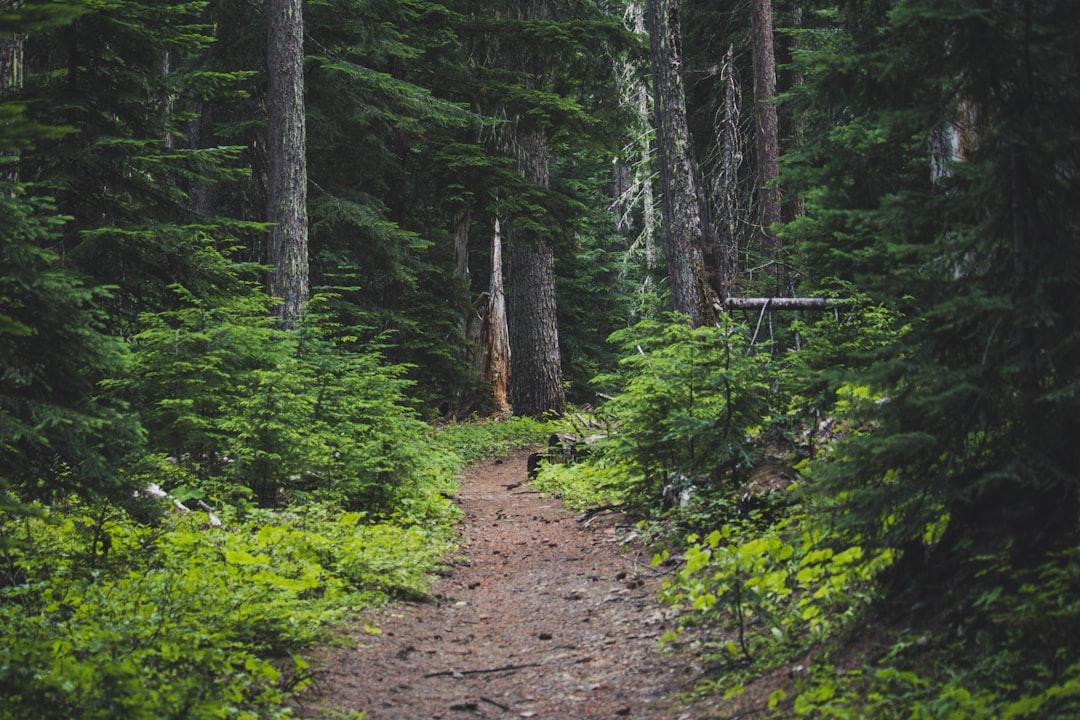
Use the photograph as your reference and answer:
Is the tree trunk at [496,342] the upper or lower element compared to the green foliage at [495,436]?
upper

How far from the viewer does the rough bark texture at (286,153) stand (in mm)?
12719

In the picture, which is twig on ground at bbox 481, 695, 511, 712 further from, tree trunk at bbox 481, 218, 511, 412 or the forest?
tree trunk at bbox 481, 218, 511, 412

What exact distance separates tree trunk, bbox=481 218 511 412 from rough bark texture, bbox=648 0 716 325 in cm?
998

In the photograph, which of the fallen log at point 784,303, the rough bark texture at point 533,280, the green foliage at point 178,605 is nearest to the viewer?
the green foliage at point 178,605

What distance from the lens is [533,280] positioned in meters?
18.3

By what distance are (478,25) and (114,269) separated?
10.6 m

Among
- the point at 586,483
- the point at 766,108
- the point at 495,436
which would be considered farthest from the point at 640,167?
the point at 586,483

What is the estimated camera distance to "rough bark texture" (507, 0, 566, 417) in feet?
59.9

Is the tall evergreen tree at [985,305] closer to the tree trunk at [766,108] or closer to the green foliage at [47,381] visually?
the green foliage at [47,381]

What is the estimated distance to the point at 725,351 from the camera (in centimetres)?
808

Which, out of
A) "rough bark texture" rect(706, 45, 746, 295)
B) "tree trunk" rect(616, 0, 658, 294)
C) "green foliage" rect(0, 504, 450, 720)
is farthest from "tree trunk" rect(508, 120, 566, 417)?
"green foliage" rect(0, 504, 450, 720)

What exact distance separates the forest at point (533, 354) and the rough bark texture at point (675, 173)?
0.05 m

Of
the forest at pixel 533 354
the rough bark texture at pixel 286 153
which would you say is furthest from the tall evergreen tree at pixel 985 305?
the rough bark texture at pixel 286 153

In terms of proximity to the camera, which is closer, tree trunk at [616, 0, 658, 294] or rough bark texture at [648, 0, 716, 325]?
rough bark texture at [648, 0, 716, 325]
